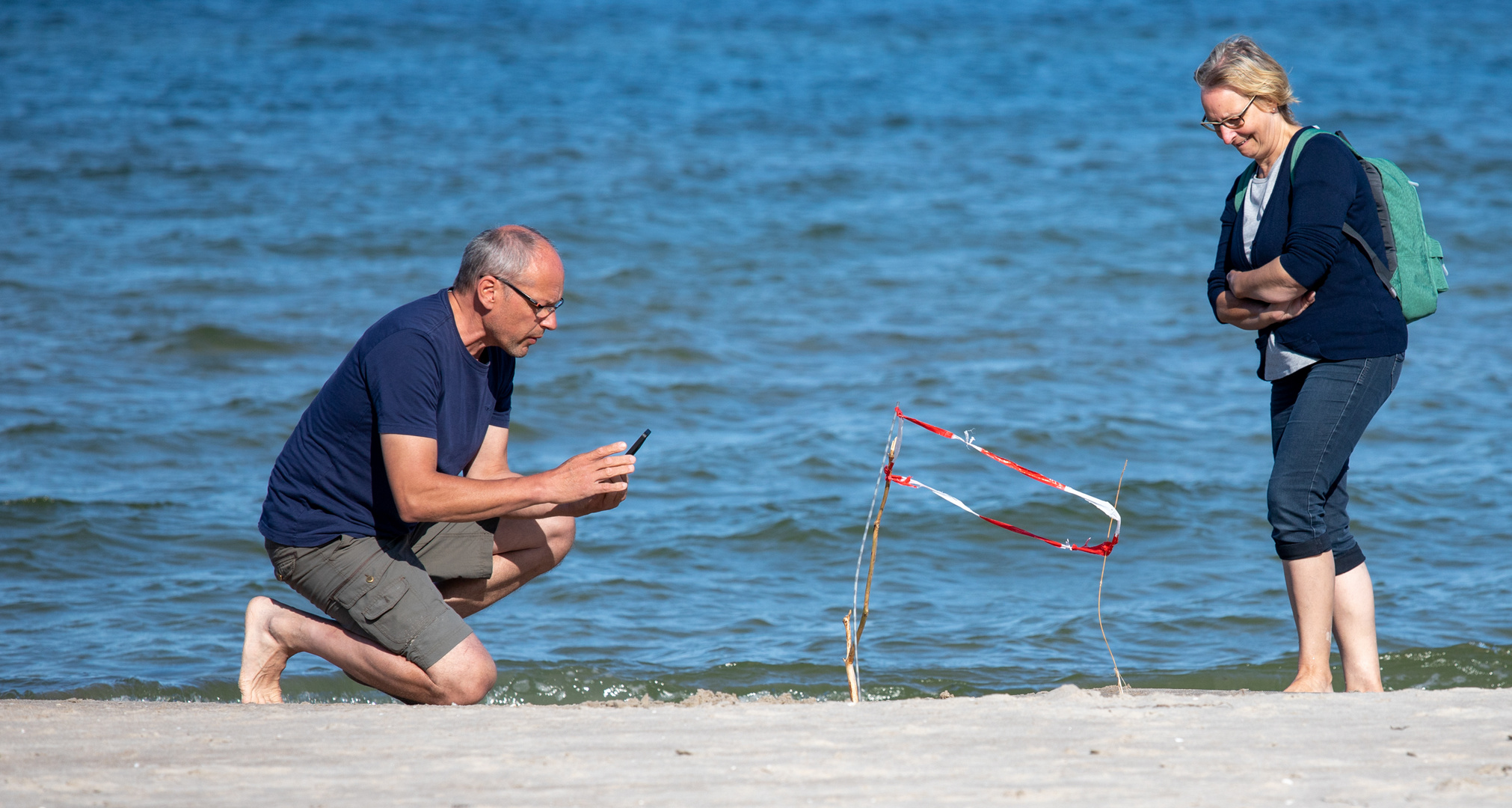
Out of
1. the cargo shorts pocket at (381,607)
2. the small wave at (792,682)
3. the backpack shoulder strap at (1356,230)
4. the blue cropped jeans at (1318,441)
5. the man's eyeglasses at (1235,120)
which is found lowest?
the small wave at (792,682)

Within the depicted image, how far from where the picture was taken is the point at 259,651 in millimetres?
3957

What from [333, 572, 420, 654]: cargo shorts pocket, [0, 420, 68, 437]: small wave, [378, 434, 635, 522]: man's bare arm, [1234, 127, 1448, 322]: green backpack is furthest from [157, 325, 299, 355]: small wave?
[1234, 127, 1448, 322]: green backpack

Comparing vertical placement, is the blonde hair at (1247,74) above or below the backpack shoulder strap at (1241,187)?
above

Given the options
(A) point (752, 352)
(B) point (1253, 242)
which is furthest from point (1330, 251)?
(A) point (752, 352)

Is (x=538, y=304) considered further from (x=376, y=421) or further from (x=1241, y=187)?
(x=1241, y=187)

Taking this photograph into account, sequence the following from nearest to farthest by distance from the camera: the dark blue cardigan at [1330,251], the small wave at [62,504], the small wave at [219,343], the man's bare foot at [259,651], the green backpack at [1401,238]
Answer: the dark blue cardigan at [1330,251]
the green backpack at [1401,238]
the man's bare foot at [259,651]
the small wave at [62,504]
the small wave at [219,343]

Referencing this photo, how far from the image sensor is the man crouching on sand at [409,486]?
11.8 ft

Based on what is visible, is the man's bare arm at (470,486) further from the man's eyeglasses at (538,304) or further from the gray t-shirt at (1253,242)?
the gray t-shirt at (1253,242)

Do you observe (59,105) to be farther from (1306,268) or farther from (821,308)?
(1306,268)

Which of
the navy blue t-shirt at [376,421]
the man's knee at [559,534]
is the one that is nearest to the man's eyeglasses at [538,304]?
the navy blue t-shirt at [376,421]

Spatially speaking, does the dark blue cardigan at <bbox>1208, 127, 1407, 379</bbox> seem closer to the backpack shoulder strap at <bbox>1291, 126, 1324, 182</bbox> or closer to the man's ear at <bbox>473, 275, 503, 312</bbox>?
the backpack shoulder strap at <bbox>1291, 126, 1324, 182</bbox>

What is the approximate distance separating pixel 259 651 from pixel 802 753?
1.93 m

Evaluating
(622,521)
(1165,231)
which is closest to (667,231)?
(1165,231)

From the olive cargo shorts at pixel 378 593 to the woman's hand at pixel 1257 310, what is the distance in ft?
7.93
